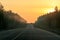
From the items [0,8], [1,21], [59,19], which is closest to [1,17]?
[1,21]

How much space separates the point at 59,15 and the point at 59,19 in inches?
94.9

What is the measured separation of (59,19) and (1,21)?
70.6 feet

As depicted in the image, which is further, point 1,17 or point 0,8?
point 0,8

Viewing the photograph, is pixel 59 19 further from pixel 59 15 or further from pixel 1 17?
pixel 1 17

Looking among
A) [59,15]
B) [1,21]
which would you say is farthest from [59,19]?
[1,21]

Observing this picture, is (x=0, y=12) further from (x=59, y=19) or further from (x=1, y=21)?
(x=59, y=19)

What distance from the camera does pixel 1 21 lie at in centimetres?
10325

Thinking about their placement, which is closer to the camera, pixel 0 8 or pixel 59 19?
pixel 59 19

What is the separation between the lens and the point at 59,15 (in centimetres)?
10375

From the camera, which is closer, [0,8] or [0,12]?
[0,12]

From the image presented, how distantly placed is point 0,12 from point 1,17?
2.46 m

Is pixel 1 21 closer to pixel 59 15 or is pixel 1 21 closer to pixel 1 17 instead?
pixel 1 17

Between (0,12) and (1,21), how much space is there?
4569 millimetres

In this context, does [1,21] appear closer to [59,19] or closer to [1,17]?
[1,17]
